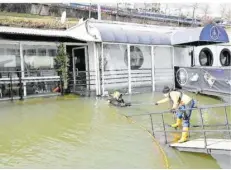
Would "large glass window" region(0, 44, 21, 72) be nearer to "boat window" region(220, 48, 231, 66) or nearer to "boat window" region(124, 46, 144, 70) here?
"boat window" region(124, 46, 144, 70)

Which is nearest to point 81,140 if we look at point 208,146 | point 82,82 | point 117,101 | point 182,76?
point 208,146

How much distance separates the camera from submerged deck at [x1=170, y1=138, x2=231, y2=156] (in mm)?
5550

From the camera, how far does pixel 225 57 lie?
1970 centimetres

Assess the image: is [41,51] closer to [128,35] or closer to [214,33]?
[128,35]

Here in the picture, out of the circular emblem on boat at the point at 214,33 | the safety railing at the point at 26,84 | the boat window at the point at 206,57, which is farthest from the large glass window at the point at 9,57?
the boat window at the point at 206,57

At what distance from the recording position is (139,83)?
15.7 meters

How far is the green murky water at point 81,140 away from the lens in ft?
17.6

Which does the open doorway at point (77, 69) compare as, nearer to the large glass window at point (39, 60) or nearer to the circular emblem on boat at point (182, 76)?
the large glass window at point (39, 60)

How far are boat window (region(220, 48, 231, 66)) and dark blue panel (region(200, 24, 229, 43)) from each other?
4007mm

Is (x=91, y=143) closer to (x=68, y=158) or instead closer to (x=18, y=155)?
(x=68, y=158)

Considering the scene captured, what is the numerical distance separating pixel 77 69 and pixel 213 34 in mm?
7016

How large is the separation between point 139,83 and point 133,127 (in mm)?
8030

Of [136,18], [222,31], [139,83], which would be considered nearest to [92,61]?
[139,83]

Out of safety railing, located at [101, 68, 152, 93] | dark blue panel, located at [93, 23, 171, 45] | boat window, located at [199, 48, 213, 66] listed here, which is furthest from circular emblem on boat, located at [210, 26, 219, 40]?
safety railing, located at [101, 68, 152, 93]
